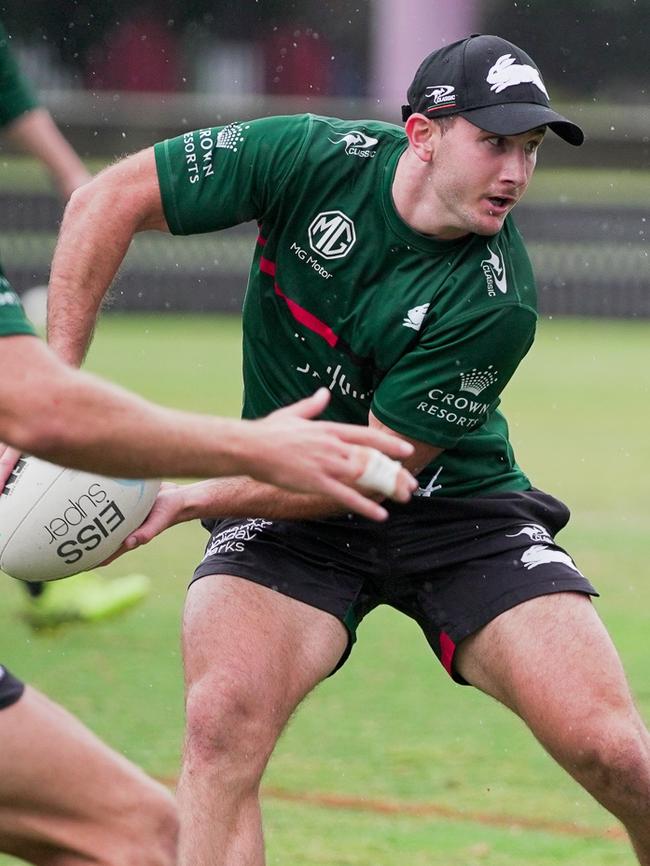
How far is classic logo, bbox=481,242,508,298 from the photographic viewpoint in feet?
15.6

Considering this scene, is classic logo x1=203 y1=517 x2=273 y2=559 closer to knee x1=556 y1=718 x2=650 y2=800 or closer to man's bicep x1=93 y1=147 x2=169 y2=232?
man's bicep x1=93 y1=147 x2=169 y2=232

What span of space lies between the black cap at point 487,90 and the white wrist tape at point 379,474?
5.39ft

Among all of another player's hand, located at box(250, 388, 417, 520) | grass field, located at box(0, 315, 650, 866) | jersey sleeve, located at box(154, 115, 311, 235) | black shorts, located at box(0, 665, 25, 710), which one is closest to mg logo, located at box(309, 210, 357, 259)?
jersey sleeve, located at box(154, 115, 311, 235)

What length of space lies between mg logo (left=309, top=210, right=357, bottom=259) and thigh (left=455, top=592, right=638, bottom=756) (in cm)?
115

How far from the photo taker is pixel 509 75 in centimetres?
Answer: 471

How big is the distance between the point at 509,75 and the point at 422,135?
30 centimetres

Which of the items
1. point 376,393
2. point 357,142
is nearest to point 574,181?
point 357,142

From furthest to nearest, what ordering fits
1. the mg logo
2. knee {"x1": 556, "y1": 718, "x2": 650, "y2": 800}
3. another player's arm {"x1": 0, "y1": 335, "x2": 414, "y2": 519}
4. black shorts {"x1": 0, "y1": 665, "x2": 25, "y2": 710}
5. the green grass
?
the green grass
the mg logo
knee {"x1": 556, "y1": 718, "x2": 650, "y2": 800}
black shorts {"x1": 0, "y1": 665, "x2": 25, "y2": 710}
another player's arm {"x1": 0, "y1": 335, "x2": 414, "y2": 519}

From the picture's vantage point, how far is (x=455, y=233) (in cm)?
480

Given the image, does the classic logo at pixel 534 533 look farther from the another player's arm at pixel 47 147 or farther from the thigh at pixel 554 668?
the another player's arm at pixel 47 147

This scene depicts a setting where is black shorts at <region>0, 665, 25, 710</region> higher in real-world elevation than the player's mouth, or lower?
lower

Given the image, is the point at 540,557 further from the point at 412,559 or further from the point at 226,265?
the point at 226,265

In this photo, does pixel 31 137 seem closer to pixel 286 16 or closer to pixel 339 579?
pixel 339 579

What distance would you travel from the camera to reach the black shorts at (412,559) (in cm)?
483
